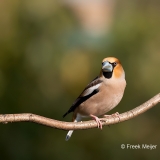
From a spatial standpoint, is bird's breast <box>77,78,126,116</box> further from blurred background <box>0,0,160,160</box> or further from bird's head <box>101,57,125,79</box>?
blurred background <box>0,0,160,160</box>

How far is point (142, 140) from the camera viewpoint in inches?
162

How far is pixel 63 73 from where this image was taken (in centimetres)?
436

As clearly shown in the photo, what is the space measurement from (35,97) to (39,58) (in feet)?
1.62

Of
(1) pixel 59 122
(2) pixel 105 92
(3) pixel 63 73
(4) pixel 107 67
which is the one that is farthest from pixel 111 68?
(3) pixel 63 73

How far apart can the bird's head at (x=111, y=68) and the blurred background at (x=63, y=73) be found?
1070 mm

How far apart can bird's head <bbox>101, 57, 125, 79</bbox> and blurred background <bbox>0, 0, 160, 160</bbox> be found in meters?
1.07

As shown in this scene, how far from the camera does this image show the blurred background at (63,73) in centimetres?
388

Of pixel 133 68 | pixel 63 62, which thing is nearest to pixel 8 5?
pixel 63 62

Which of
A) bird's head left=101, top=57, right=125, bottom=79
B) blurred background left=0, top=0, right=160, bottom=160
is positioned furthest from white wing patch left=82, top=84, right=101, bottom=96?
blurred background left=0, top=0, right=160, bottom=160

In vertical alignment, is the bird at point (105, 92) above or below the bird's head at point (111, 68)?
below

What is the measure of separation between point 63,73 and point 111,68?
1497mm

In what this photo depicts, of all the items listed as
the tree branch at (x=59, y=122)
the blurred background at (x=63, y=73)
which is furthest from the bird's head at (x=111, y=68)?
the blurred background at (x=63, y=73)

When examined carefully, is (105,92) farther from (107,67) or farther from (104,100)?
(107,67)

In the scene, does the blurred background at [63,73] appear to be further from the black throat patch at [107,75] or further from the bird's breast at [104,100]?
the black throat patch at [107,75]
